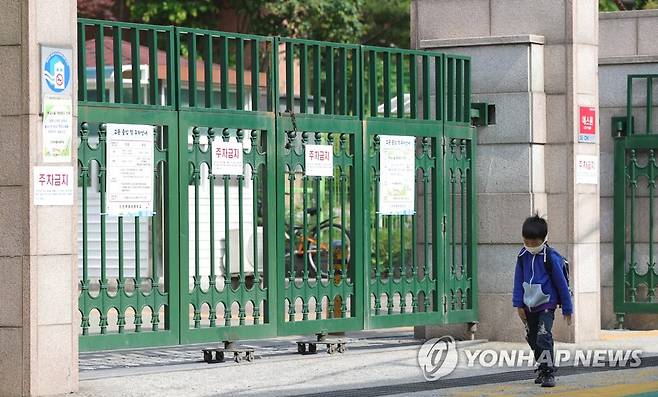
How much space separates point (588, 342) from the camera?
637 inches

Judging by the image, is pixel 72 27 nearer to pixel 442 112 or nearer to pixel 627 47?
pixel 442 112

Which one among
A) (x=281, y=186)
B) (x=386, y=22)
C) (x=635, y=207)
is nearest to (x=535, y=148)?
(x=635, y=207)

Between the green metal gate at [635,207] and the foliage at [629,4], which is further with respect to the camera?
the foliage at [629,4]

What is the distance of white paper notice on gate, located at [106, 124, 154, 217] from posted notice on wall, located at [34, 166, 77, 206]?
77 centimetres

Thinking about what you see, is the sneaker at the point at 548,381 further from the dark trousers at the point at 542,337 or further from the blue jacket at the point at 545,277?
the blue jacket at the point at 545,277

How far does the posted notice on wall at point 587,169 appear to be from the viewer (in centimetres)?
1625

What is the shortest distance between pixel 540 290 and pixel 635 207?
239 inches

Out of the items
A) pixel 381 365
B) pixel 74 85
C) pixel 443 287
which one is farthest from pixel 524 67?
pixel 74 85

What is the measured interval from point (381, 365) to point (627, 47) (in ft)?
21.6

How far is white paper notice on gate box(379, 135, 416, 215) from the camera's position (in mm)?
15219

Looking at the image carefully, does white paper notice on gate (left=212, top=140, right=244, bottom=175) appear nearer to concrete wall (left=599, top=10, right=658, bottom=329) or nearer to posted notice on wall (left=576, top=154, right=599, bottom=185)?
posted notice on wall (left=576, top=154, right=599, bottom=185)

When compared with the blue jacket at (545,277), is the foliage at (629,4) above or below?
above

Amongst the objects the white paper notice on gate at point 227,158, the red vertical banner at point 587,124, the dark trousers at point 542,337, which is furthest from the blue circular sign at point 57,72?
the red vertical banner at point 587,124

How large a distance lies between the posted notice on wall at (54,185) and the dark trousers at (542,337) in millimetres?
3633
